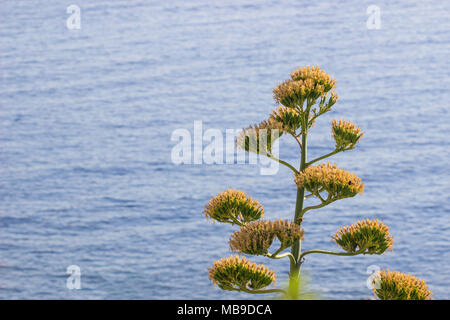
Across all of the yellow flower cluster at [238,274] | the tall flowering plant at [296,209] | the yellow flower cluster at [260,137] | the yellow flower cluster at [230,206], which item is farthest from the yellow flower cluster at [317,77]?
the yellow flower cluster at [238,274]

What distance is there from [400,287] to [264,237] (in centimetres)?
102

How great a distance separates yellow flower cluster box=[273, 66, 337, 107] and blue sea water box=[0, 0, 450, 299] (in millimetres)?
22121

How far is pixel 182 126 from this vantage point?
42500 mm

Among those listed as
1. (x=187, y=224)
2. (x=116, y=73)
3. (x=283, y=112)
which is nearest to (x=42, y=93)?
(x=116, y=73)

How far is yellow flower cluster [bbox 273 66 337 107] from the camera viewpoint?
4.89m

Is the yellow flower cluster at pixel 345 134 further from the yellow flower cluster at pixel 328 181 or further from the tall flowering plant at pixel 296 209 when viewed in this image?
the yellow flower cluster at pixel 328 181

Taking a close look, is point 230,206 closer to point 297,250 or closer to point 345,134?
point 297,250

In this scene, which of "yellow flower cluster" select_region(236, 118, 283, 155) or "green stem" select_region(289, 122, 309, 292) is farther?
"yellow flower cluster" select_region(236, 118, 283, 155)

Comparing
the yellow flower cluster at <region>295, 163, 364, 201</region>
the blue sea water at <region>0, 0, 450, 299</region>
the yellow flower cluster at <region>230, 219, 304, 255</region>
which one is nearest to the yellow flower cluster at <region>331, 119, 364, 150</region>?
the yellow flower cluster at <region>295, 163, 364, 201</region>

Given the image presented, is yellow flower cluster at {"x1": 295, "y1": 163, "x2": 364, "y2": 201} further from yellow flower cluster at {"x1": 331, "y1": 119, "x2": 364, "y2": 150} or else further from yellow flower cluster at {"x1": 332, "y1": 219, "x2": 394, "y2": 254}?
yellow flower cluster at {"x1": 331, "y1": 119, "x2": 364, "y2": 150}

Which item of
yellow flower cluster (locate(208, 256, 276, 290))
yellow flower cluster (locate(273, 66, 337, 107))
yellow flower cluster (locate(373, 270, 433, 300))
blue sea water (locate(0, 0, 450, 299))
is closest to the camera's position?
yellow flower cluster (locate(373, 270, 433, 300))

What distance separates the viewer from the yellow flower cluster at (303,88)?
489 cm

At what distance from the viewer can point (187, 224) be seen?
32.3 m

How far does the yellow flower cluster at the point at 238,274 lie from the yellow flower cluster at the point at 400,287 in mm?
774
